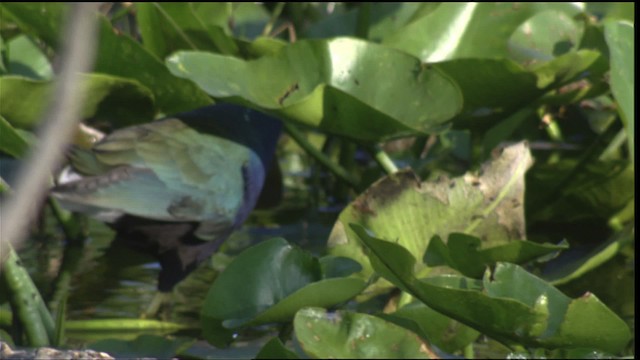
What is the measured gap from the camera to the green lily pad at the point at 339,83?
1.56 meters

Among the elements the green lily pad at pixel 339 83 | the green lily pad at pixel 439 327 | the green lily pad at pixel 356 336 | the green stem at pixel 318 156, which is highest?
the green lily pad at pixel 356 336

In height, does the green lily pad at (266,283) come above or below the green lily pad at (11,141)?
below

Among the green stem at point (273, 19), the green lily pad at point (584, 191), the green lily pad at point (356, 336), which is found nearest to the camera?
the green lily pad at point (356, 336)

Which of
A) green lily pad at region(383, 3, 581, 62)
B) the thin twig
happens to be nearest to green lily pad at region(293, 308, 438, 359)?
the thin twig

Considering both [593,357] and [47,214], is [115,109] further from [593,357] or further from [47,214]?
[593,357]

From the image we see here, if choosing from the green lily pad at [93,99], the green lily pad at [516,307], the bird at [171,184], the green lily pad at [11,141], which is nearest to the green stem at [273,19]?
the bird at [171,184]

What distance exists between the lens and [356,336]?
91cm

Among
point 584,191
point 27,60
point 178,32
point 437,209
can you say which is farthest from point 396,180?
point 27,60

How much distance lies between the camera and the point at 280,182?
2445mm

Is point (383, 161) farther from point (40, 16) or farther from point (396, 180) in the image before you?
point (40, 16)

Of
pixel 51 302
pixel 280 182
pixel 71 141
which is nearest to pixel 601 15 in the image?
pixel 280 182

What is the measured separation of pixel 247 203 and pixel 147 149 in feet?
0.69

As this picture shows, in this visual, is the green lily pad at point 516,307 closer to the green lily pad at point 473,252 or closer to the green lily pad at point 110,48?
the green lily pad at point 473,252

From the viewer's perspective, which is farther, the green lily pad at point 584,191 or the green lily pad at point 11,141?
the green lily pad at point 584,191
